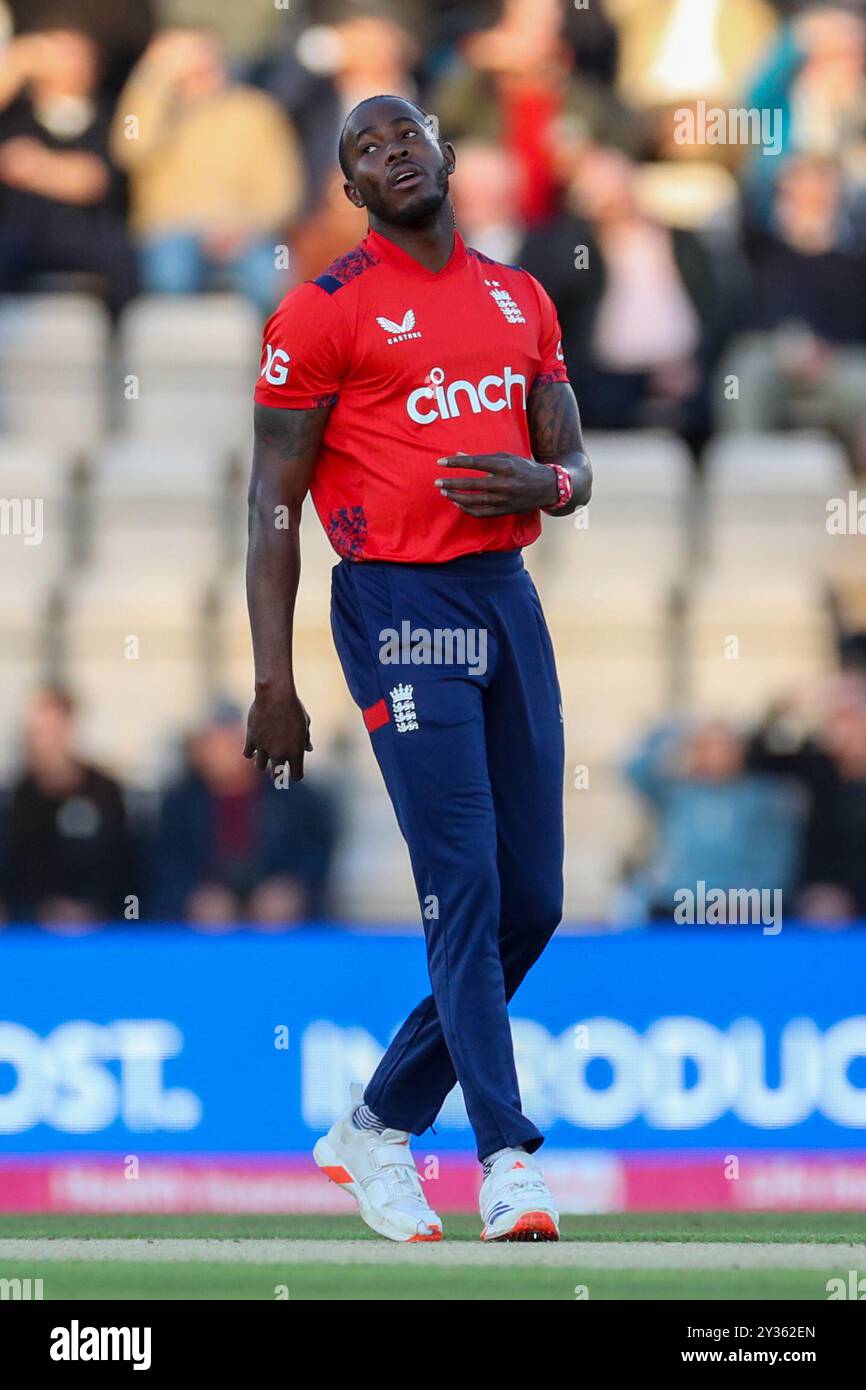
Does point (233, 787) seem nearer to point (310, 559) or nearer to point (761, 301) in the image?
point (310, 559)

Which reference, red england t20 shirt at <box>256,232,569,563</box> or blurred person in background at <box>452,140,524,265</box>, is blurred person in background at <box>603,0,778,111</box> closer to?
blurred person in background at <box>452,140,524,265</box>

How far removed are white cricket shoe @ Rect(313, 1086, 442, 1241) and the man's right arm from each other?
85 cm

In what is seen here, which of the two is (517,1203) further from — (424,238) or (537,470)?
(424,238)

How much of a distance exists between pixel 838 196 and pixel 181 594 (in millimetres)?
3490

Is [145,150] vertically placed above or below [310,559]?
above

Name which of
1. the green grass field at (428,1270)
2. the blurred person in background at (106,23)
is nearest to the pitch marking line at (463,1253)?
the green grass field at (428,1270)

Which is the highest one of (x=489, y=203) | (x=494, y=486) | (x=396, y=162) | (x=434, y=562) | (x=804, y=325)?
(x=489, y=203)

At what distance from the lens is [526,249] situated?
11023mm

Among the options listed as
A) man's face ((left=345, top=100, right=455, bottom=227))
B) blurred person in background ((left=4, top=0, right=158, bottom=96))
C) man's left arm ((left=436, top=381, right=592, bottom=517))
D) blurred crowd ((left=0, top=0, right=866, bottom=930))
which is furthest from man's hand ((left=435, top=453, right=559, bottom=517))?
blurred person in background ((left=4, top=0, right=158, bottom=96))

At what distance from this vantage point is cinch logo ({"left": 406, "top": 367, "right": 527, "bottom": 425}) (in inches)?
200

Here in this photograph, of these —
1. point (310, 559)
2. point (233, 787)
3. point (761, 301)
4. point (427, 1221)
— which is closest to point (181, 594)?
point (310, 559)

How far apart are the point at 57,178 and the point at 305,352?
7.11 meters

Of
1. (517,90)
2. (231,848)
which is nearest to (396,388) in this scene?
(231,848)

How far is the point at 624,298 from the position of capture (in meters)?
11.1
